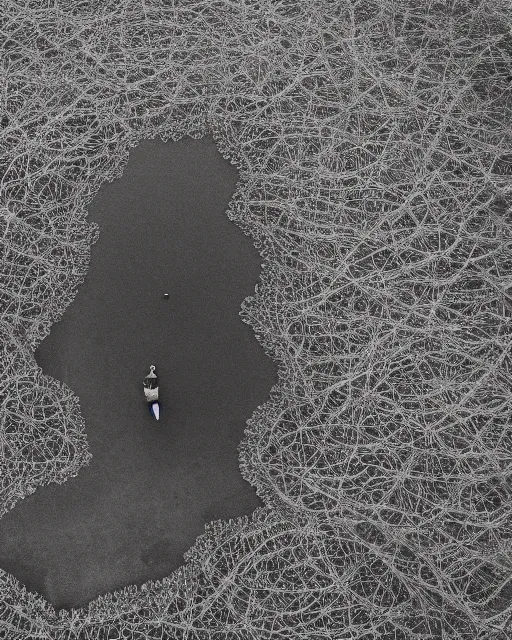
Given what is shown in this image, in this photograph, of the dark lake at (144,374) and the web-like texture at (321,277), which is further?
the dark lake at (144,374)

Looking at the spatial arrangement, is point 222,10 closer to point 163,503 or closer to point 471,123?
point 471,123

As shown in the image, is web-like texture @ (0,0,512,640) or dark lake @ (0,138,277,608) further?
dark lake @ (0,138,277,608)

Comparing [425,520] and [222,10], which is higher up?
[222,10]

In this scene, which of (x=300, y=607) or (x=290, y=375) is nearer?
(x=300, y=607)

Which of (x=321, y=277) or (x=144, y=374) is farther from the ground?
(x=321, y=277)

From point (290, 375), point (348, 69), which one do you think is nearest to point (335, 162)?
point (348, 69)
